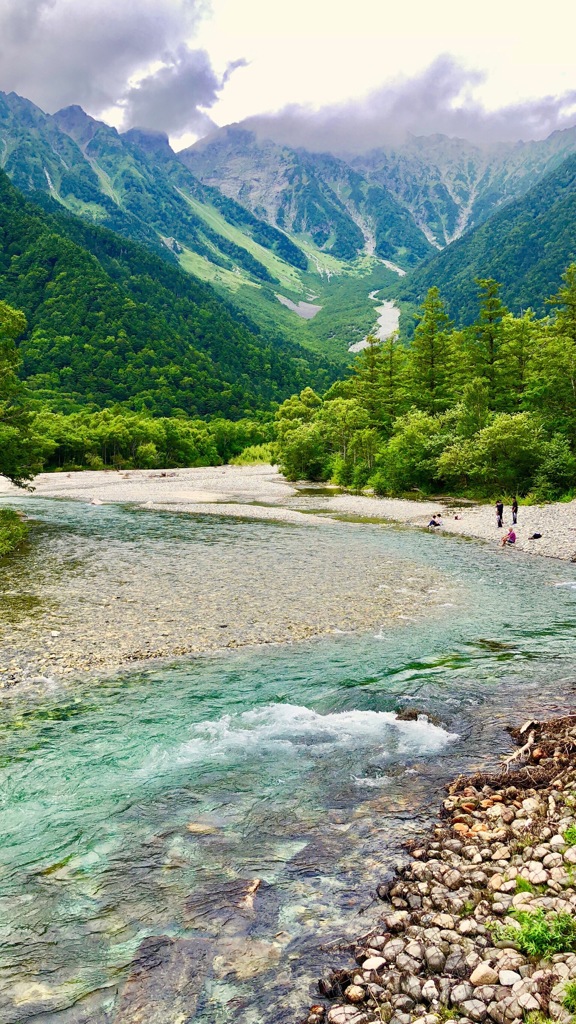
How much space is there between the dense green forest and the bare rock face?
50806 mm

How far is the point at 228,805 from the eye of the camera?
9922 mm

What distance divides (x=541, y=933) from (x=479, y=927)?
69 cm

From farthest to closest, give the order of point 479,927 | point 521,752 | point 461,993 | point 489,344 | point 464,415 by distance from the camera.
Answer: point 489,344 → point 464,415 → point 521,752 → point 479,927 → point 461,993

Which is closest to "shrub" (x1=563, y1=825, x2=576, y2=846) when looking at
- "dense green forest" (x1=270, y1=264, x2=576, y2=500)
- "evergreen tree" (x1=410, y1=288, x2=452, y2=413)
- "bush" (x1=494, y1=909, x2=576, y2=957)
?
"bush" (x1=494, y1=909, x2=576, y2=957)

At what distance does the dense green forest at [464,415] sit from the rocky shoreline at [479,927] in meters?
47.4

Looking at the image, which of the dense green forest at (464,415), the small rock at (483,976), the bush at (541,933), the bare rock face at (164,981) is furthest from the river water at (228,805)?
the dense green forest at (464,415)

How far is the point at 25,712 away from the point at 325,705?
276 inches

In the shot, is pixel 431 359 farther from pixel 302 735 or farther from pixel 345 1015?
pixel 345 1015

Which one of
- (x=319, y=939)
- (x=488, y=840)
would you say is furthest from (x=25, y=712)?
(x=488, y=840)

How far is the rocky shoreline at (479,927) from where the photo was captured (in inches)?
217

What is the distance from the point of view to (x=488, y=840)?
26.6ft

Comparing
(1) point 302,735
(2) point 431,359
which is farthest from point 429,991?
(2) point 431,359

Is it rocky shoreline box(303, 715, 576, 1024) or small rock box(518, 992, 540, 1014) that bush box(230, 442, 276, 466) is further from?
small rock box(518, 992, 540, 1014)

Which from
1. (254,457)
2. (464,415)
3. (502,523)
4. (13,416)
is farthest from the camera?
(254,457)
